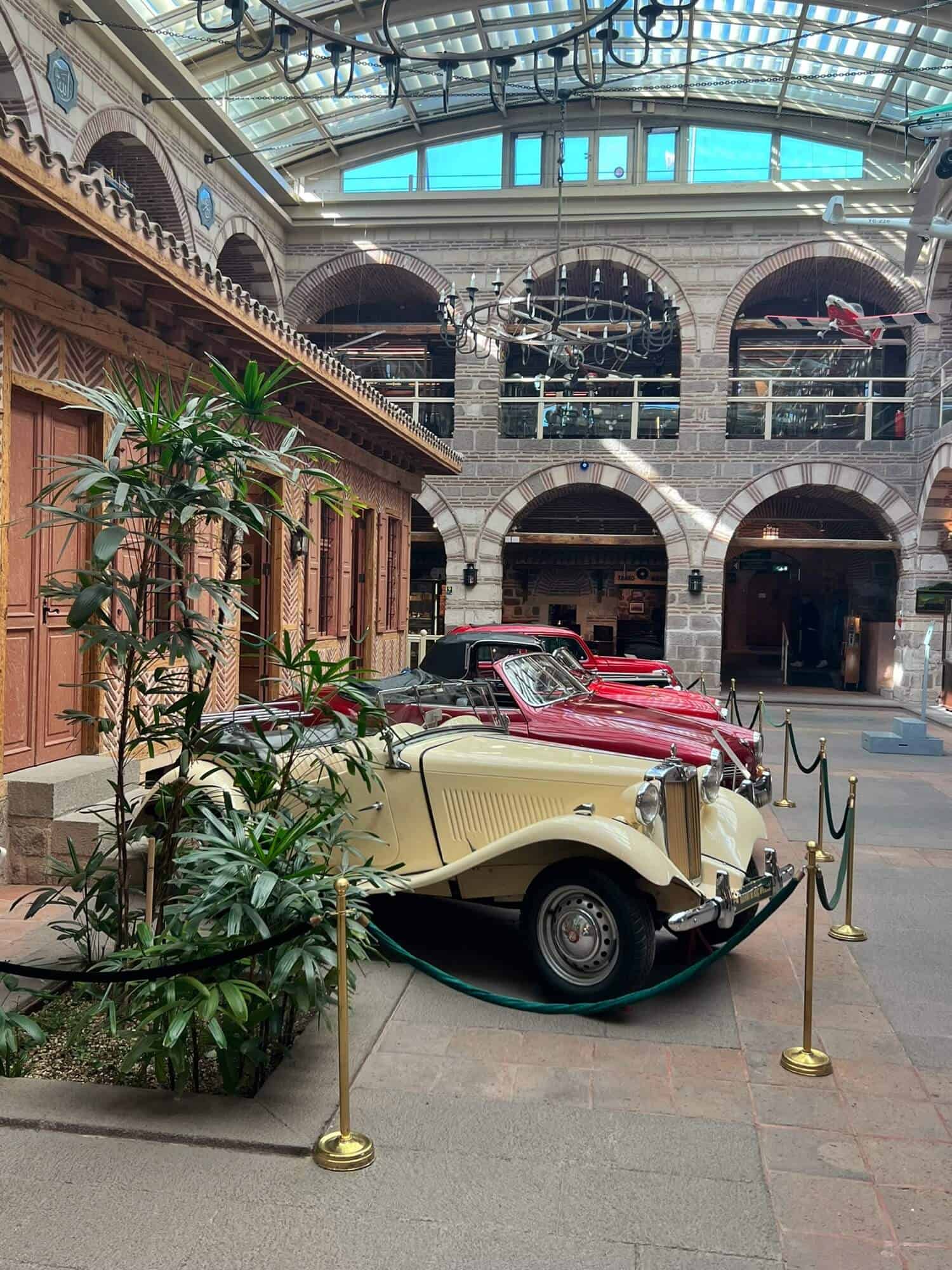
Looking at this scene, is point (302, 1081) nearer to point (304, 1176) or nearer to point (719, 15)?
point (304, 1176)

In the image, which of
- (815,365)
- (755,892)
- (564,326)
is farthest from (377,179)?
(755,892)

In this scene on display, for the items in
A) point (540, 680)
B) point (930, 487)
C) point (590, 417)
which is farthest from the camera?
point (590, 417)

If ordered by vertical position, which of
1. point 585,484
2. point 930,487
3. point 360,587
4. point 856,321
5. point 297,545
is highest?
point 856,321

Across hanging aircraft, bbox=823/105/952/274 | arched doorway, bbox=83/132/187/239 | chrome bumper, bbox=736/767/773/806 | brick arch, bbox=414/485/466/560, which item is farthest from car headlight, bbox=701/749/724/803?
brick arch, bbox=414/485/466/560

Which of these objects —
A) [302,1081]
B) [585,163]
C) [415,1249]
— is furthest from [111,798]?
[585,163]

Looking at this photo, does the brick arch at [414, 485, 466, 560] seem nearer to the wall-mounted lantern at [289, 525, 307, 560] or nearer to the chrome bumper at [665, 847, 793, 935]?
the wall-mounted lantern at [289, 525, 307, 560]

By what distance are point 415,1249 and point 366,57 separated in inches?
816

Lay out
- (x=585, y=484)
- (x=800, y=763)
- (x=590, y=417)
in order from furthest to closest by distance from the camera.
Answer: (x=585, y=484), (x=590, y=417), (x=800, y=763)

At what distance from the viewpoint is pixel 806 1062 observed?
13.1 feet

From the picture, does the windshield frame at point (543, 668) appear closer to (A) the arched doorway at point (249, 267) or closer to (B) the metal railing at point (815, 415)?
(B) the metal railing at point (815, 415)

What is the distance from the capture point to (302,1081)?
12.2 feet

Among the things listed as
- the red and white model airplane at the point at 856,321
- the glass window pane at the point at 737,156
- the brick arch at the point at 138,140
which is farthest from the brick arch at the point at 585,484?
the brick arch at the point at 138,140

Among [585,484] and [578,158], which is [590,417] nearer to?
[585,484]

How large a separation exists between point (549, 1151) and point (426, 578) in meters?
20.9
